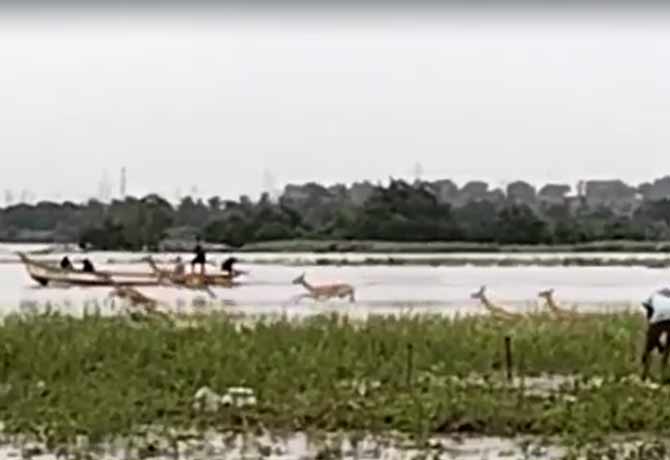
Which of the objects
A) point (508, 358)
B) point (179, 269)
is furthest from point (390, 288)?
point (508, 358)

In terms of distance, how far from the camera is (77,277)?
28.7 m

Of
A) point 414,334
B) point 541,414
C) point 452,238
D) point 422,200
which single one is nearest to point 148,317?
point 414,334

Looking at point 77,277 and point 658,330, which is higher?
point 658,330

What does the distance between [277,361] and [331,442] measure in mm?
2841

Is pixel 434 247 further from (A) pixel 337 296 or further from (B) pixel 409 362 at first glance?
(B) pixel 409 362

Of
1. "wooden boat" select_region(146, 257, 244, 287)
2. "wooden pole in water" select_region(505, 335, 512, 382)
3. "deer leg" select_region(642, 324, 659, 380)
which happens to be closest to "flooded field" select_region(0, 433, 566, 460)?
"wooden pole in water" select_region(505, 335, 512, 382)

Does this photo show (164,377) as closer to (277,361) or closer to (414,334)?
(277,361)

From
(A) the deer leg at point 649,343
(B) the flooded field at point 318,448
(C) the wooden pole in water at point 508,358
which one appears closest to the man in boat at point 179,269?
(C) the wooden pole in water at point 508,358

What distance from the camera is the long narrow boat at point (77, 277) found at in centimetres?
2793

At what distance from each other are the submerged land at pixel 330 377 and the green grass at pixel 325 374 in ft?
0.05

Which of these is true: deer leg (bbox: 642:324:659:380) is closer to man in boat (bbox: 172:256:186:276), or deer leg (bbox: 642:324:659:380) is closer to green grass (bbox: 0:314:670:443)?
green grass (bbox: 0:314:670:443)

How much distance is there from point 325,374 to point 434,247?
39.1 m

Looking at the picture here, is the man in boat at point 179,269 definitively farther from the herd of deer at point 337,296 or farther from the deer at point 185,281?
the herd of deer at point 337,296

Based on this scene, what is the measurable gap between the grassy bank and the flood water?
1.53 ft
